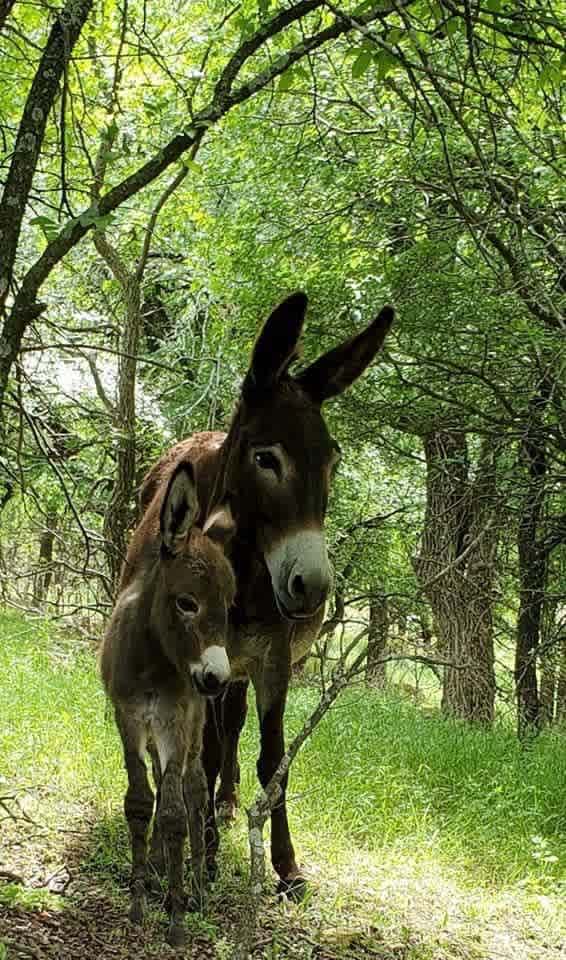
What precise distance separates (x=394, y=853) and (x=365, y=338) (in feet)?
8.27

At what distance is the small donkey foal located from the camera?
3.58 meters

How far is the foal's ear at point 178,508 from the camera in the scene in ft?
11.8

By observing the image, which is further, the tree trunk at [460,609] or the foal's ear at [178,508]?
the tree trunk at [460,609]

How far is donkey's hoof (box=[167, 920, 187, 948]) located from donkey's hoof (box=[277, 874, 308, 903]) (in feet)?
2.08

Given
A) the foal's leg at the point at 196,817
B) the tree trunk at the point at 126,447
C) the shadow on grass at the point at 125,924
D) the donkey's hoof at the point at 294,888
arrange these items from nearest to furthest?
the shadow on grass at the point at 125,924
the foal's leg at the point at 196,817
the donkey's hoof at the point at 294,888
the tree trunk at the point at 126,447

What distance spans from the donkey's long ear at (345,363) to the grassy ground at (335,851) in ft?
6.30

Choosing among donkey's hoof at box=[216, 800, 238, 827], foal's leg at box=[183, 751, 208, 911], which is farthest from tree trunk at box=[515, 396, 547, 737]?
foal's leg at box=[183, 751, 208, 911]

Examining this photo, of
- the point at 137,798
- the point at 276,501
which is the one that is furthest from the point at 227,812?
the point at 276,501

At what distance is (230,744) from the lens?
17.5 ft

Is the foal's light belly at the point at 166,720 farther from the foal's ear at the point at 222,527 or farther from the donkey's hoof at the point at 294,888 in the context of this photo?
the donkey's hoof at the point at 294,888

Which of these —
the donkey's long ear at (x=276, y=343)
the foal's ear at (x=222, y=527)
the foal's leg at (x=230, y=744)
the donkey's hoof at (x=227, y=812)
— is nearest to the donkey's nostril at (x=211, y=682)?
the foal's ear at (x=222, y=527)

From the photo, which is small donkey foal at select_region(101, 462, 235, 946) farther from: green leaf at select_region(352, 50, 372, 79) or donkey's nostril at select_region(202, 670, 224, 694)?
green leaf at select_region(352, 50, 372, 79)

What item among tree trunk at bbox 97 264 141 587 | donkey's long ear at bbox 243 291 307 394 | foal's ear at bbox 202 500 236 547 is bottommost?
foal's ear at bbox 202 500 236 547

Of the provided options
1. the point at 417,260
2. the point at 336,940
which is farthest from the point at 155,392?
the point at 336,940
